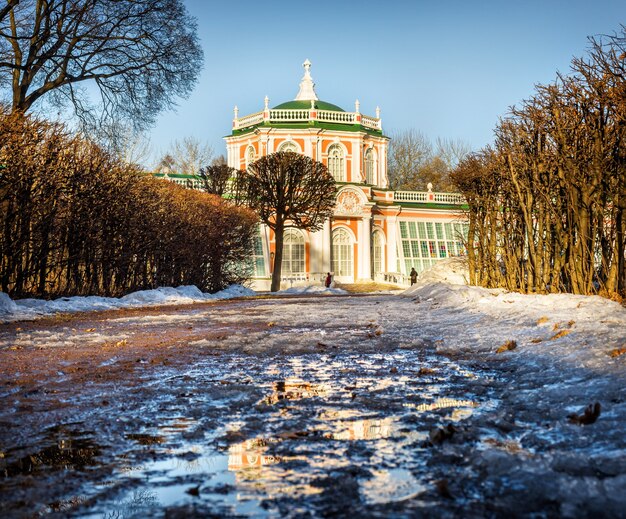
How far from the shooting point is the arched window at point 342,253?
49.8 meters

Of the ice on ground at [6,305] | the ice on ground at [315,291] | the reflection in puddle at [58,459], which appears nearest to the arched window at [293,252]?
the ice on ground at [315,291]

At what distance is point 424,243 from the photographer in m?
55.2

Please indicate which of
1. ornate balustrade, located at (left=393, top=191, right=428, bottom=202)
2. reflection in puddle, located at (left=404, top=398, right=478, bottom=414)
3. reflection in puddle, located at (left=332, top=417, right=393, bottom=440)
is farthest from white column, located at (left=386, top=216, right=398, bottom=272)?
reflection in puddle, located at (left=332, top=417, right=393, bottom=440)

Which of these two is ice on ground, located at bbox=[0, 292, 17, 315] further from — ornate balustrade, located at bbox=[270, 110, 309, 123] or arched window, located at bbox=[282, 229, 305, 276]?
ornate balustrade, located at bbox=[270, 110, 309, 123]

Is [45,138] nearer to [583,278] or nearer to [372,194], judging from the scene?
[583,278]

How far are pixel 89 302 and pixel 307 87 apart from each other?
43.4 m

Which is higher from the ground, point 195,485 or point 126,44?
point 126,44

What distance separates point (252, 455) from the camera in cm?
308

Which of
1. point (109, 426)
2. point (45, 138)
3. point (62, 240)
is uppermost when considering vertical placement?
point (45, 138)

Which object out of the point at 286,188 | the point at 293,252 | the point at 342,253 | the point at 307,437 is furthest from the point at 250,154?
the point at 307,437

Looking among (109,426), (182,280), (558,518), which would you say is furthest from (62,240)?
(558,518)

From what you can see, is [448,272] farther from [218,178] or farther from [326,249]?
[326,249]

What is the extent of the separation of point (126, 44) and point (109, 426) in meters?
20.0

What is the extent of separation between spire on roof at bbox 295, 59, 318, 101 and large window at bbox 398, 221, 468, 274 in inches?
481
